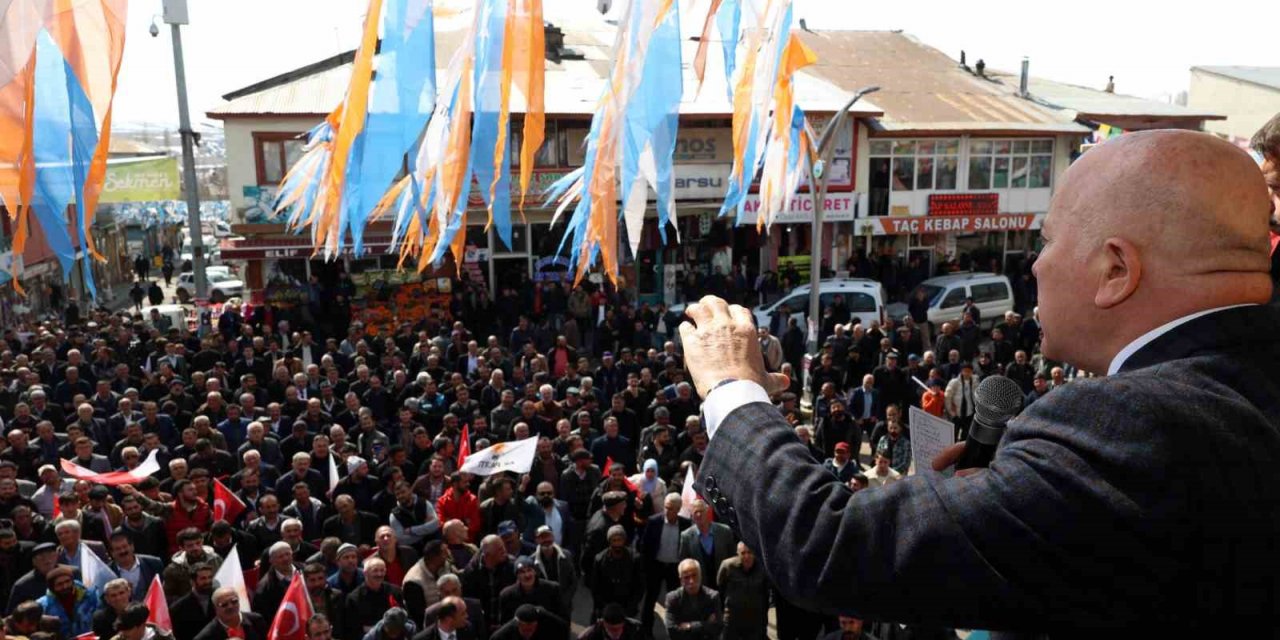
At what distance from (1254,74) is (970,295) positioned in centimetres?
3133

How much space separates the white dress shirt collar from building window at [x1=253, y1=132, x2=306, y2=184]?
856 inches

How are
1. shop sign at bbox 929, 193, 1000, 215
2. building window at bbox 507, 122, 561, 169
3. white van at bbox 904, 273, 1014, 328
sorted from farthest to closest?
shop sign at bbox 929, 193, 1000, 215 → building window at bbox 507, 122, 561, 169 → white van at bbox 904, 273, 1014, 328

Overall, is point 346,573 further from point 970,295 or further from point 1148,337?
point 970,295

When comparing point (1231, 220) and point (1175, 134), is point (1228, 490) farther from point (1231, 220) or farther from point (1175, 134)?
point (1175, 134)

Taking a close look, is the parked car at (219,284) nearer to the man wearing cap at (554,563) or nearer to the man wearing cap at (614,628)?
the man wearing cap at (554,563)

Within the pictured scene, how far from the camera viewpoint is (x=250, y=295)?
2209 cm

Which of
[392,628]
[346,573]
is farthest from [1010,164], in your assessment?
[392,628]

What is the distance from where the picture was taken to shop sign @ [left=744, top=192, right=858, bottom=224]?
24.8 m

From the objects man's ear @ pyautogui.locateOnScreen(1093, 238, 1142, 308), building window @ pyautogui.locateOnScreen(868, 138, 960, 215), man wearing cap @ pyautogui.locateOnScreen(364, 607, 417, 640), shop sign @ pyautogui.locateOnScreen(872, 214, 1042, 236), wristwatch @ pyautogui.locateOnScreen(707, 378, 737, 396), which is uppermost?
building window @ pyautogui.locateOnScreen(868, 138, 960, 215)

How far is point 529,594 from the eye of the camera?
6.87 m

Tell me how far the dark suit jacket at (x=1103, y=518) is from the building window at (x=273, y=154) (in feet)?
71.3

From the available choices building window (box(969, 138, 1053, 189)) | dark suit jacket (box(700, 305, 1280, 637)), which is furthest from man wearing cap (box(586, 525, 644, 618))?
building window (box(969, 138, 1053, 189))

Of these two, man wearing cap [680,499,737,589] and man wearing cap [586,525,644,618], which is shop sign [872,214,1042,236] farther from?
man wearing cap [586,525,644,618]

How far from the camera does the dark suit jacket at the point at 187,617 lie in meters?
6.55
